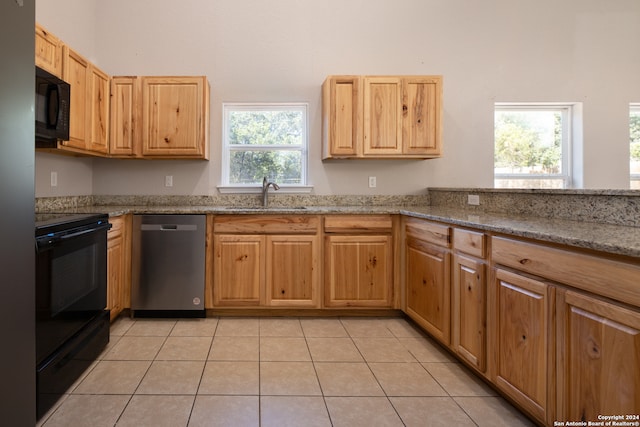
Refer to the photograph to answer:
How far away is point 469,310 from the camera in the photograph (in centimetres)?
193

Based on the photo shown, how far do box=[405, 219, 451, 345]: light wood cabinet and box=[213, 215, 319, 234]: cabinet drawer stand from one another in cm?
81

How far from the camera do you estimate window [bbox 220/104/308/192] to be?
3.46 meters

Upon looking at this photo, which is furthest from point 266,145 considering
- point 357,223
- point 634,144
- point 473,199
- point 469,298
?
point 634,144

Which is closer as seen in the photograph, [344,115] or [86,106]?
[86,106]

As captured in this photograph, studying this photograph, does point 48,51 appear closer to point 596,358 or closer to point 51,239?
point 51,239

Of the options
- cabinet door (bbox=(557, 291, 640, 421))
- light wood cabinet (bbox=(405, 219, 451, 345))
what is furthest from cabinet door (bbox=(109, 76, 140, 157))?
cabinet door (bbox=(557, 291, 640, 421))

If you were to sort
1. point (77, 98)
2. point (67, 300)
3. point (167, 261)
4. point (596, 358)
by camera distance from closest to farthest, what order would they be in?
point (596, 358) → point (67, 300) → point (77, 98) → point (167, 261)

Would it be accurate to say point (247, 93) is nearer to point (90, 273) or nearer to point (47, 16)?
point (47, 16)

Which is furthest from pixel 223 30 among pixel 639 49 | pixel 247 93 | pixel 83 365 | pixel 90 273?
pixel 639 49

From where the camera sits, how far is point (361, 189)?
3496 millimetres

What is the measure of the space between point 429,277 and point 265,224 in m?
1.33

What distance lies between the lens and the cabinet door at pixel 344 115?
122 inches

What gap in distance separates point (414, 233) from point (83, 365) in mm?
2267

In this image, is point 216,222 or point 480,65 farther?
point 480,65
